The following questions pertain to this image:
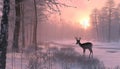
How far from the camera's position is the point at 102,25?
108 meters

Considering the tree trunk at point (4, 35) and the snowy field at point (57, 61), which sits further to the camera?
the snowy field at point (57, 61)

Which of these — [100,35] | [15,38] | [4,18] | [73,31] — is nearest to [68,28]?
[73,31]

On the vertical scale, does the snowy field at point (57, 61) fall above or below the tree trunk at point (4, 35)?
below

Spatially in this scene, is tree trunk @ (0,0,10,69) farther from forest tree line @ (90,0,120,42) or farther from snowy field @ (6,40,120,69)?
forest tree line @ (90,0,120,42)

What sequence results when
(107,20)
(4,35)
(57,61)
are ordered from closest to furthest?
(4,35) < (57,61) < (107,20)

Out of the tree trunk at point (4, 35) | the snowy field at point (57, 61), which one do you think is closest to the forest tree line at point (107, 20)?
the snowy field at point (57, 61)

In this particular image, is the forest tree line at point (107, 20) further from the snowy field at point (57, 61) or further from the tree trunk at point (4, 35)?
the tree trunk at point (4, 35)

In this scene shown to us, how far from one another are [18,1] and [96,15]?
286 feet

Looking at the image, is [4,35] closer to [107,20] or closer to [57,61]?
[57,61]

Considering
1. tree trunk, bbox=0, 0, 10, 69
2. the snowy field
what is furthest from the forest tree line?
tree trunk, bbox=0, 0, 10, 69

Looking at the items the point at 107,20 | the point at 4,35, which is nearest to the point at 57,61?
the point at 4,35

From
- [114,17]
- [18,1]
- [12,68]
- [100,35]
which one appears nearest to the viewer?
[12,68]

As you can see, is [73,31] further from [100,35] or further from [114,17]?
[114,17]

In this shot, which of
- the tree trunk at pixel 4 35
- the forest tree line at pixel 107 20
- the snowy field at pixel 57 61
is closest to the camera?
the tree trunk at pixel 4 35
